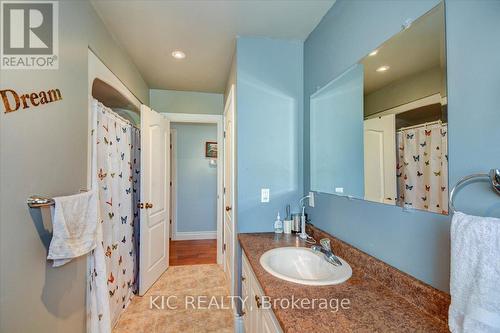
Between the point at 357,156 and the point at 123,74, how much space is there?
2.09 metres

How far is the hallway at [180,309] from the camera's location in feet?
6.24

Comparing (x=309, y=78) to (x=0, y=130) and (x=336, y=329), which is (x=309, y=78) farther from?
(x=0, y=130)

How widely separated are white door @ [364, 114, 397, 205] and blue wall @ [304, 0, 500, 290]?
7cm

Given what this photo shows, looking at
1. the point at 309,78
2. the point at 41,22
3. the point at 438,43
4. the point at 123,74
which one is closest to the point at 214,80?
the point at 123,74

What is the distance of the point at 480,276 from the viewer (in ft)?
1.83

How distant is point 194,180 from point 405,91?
3.79 m

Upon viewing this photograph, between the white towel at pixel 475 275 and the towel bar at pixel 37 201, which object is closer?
the white towel at pixel 475 275

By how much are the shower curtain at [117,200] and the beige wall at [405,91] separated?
70.3 inches

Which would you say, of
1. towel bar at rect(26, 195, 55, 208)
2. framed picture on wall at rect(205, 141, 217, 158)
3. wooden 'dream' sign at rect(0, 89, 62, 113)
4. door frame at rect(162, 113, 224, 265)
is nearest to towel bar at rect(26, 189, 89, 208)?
towel bar at rect(26, 195, 55, 208)

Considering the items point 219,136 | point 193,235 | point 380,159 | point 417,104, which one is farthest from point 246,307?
point 193,235

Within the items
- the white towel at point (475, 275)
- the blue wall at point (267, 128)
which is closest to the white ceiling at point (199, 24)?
the blue wall at point (267, 128)

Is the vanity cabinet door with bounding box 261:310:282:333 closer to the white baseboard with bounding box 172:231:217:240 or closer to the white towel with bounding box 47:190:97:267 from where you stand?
the white towel with bounding box 47:190:97:267

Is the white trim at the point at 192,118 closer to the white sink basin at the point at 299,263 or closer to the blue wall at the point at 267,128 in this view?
the blue wall at the point at 267,128

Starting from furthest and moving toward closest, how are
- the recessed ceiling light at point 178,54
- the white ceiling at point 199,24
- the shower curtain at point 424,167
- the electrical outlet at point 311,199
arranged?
1. the recessed ceiling light at point 178,54
2. the electrical outlet at point 311,199
3. the white ceiling at point 199,24
4. the shower curtain at point 424,167
